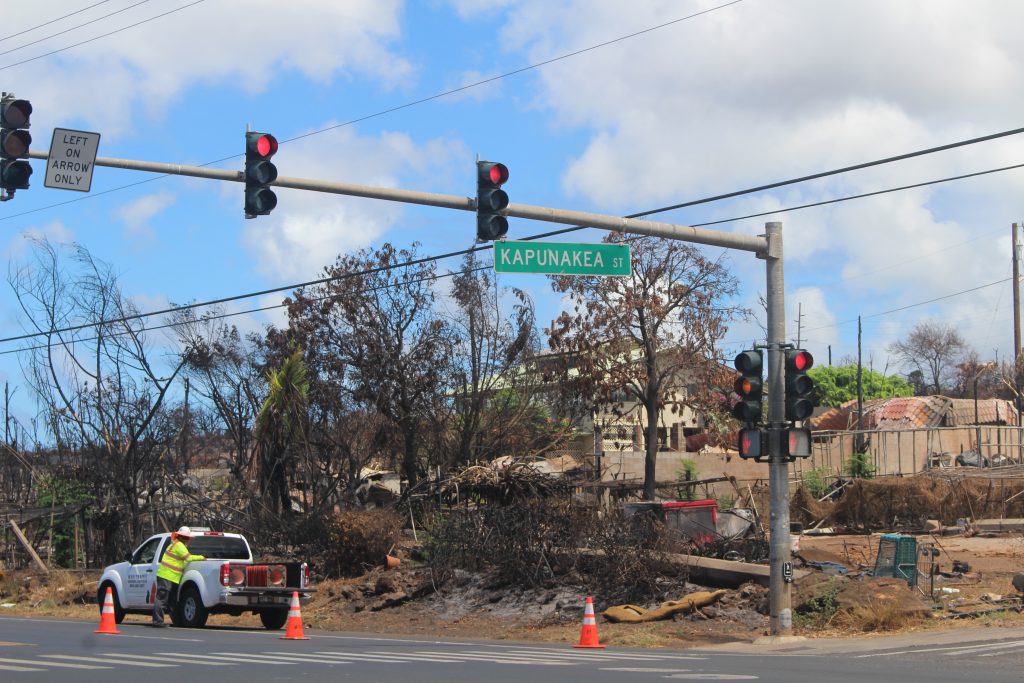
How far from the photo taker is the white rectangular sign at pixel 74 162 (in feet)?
46.0

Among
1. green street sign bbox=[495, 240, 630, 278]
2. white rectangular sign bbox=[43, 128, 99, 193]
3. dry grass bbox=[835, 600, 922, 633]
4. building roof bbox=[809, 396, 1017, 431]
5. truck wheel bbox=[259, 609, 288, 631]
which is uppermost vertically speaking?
building roof bbox=[809, 396, 1017, 431]

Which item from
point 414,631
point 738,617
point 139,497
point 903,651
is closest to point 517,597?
point 414,631

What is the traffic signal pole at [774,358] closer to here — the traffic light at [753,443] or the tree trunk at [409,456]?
the traffic light at [753,443]

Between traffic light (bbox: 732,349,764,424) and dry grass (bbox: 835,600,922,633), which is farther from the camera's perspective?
dry grass (bbox: 835,600,922,633)

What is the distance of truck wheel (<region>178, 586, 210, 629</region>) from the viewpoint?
22.0m

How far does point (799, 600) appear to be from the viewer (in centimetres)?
1983

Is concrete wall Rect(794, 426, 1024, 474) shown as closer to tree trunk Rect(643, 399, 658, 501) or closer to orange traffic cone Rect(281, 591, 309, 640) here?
tree trunk Rect(643, 399, 658, 501)

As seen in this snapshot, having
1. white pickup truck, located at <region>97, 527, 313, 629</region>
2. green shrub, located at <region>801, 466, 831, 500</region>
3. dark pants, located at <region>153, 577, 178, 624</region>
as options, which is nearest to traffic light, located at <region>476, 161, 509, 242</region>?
white pickup truck, located at <region>97, 527, 313, 629</region>

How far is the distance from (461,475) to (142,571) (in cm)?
843

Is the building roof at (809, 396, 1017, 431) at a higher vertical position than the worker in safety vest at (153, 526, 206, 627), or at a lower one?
higher

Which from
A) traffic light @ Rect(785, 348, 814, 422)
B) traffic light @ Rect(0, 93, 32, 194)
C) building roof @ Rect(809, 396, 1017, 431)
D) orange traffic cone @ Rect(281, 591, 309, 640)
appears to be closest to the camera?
traffic light @ Rect(0, 93, 32, 194)

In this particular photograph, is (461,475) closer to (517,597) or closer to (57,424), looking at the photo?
(517,597)

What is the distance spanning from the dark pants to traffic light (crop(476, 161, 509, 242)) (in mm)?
11089

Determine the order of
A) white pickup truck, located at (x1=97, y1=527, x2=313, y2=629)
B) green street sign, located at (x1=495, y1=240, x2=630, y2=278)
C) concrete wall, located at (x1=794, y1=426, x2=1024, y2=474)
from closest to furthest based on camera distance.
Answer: green street sign, located at (x1=495, y1=240, x2=630, y2=278), white pickup truck, located at (x1=97, y1=527, x2=313, y2=629), concrete wall, located at (x1=794, y1=426, x2=1024, y2=474)
